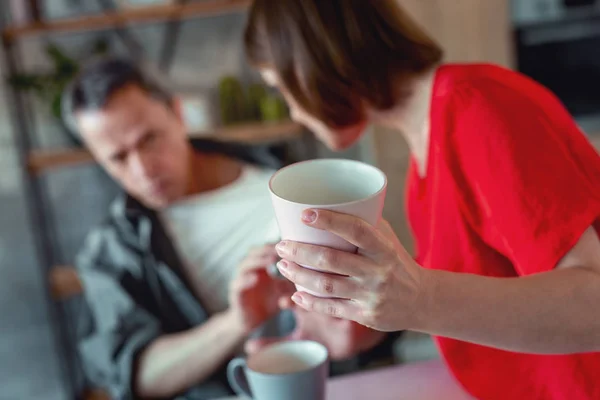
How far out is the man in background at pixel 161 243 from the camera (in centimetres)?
120

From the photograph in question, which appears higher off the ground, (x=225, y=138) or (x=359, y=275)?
(x=359, y=275)

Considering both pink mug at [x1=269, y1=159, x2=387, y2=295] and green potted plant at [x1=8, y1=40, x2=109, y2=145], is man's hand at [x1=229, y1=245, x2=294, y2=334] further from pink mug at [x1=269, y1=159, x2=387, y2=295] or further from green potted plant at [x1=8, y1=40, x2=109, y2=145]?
green potted plant at [x1=8, y1=40, x2=109, y2=145]

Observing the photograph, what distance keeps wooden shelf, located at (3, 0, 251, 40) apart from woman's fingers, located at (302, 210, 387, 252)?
1477 millimetres

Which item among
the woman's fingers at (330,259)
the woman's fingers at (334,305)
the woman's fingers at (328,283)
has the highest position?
the woman's fingers at (330,259)

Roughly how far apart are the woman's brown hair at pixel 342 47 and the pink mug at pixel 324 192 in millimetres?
271

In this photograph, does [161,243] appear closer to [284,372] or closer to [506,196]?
[284,372]

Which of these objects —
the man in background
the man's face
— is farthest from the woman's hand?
the man's face

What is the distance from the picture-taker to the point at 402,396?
79cm

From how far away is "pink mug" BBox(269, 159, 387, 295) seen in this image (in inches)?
18.6

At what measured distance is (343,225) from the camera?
455mm

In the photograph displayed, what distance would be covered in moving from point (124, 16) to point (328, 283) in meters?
1.56

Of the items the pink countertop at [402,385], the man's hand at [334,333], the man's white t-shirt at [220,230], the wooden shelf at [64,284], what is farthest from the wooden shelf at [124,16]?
the pink countertop at [402,385]

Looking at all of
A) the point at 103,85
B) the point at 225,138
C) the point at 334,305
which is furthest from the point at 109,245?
the point at 334,305

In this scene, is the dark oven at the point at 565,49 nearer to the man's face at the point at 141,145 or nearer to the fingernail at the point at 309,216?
the man's face at the point at 141,145
